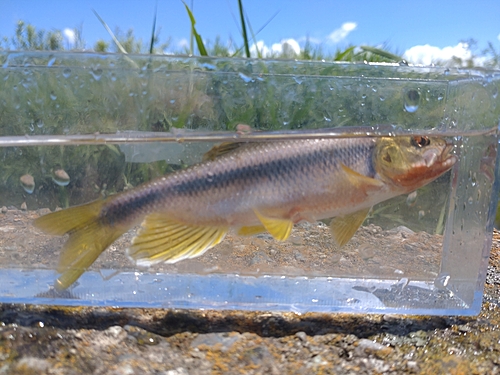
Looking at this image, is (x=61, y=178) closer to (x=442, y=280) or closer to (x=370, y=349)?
(x=370, y=349)

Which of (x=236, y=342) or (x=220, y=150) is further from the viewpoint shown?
(x=220, y=150)

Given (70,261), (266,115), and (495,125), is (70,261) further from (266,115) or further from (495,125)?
(495,125)

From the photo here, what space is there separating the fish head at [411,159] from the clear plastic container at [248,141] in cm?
5

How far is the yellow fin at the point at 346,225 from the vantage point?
4.47 feet

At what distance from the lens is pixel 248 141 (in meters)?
1.37

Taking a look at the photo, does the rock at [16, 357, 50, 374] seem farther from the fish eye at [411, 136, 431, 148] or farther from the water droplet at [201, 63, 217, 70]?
the fish eye at [411, 136, 431, 148]

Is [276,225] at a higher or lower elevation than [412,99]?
lower

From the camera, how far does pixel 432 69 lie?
1465 mm

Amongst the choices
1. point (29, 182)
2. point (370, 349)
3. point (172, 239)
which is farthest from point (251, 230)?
point (29, 182)

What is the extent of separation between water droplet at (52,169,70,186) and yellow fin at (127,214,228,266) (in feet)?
1.25

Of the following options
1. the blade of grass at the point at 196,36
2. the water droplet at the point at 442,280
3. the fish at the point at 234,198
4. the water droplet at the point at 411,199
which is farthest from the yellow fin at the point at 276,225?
the blade of grass at the point at 196,36

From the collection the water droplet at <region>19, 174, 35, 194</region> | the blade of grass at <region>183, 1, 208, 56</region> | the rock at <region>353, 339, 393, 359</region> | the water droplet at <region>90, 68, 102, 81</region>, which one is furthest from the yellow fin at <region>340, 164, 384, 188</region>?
the blade of grass at <region>183, 1, 208, 56</region>

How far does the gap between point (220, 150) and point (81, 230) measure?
0.51 metres

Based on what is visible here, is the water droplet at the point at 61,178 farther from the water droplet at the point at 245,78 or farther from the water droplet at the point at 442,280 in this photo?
the water droplet at the point at 442,280
